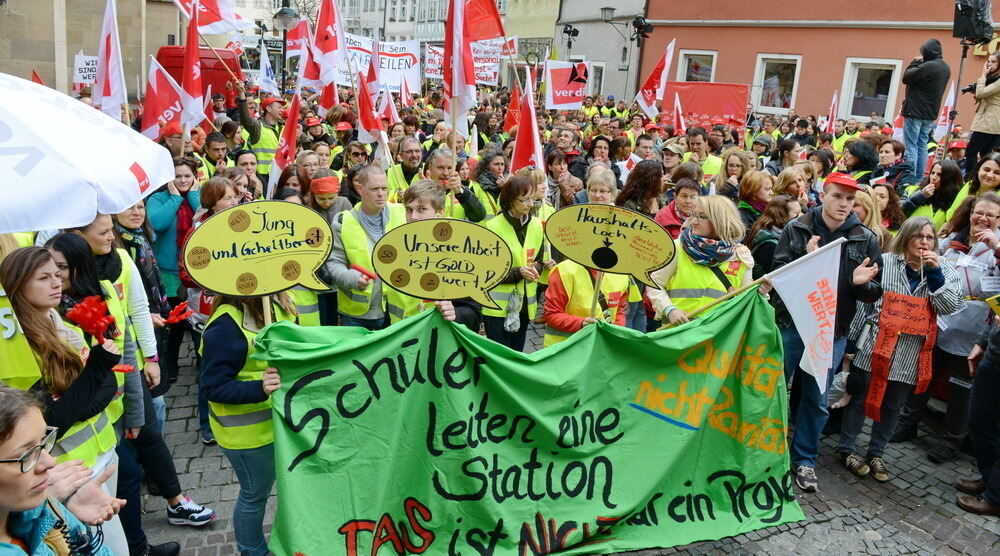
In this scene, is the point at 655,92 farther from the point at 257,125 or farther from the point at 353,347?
the point at 353,347

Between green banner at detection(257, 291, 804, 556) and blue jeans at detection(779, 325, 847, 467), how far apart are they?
92 centimetres

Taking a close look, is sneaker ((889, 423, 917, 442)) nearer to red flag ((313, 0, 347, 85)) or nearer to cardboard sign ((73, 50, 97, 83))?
red flag ((313, 0, 347, 85))

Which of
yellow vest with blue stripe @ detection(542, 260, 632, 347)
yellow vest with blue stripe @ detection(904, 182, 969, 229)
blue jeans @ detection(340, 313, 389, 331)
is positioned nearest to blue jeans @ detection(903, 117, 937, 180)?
yellow vest with blue stripe @ detection(904, 182, 969, 229)

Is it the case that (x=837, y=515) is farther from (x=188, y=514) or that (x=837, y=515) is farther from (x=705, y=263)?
(x=188, y=514)

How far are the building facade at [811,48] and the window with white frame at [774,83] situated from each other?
0.12 feet

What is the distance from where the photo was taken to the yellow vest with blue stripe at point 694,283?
4.77m

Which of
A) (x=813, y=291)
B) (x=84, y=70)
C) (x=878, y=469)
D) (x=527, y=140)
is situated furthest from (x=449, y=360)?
(x=84, y=70)

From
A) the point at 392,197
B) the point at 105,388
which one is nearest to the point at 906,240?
the point at 392,197

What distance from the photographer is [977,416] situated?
5059 mm

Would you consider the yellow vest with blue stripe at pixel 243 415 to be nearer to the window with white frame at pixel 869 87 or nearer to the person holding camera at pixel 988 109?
the person holding camera at pixel 988 109

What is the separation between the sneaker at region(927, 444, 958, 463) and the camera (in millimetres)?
5633

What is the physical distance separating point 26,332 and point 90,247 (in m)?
0.65

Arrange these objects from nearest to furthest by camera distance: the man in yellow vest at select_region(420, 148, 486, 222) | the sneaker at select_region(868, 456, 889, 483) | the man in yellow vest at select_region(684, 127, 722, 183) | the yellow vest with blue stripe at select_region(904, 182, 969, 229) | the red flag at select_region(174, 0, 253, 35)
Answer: the sneaker at select_region(868, 456, 889, 483) < the man in yellow vest at select_region(420, 148, 486, 222) < the yellow vest with blue stripe at select_region(904, 182, 969, 229) < the man in yellow vest at select_region(684, 127, 722, 183) < the red flag at select_region(174, 0, 253, 35)

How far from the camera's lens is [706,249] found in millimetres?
→ 4688
